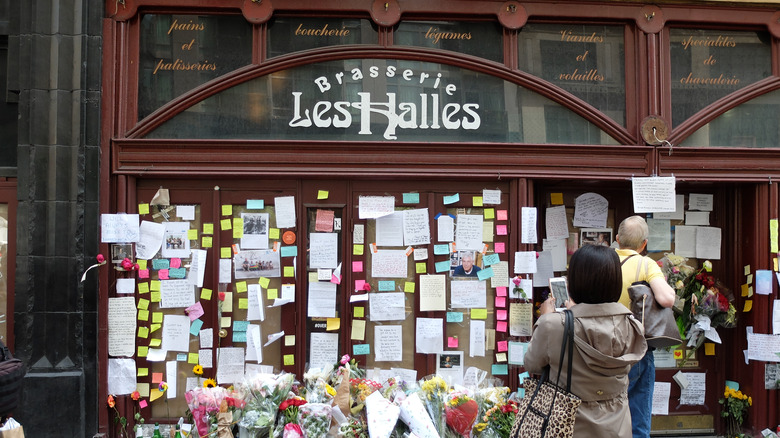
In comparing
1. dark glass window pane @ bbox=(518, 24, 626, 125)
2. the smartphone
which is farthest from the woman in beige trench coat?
dark glass window pane @ bbox=(518, 24, 626, 125)

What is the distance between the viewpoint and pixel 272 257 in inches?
230

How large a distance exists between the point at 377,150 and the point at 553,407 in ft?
10.6

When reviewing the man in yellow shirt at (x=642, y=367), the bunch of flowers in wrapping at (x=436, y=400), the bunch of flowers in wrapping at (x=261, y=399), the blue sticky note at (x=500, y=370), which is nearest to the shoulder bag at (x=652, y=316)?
the man in yellow shirt at (x=642, y=367)

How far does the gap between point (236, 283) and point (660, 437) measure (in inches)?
167

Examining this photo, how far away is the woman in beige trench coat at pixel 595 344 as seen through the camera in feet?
10.2

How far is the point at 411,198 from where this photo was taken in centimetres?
591

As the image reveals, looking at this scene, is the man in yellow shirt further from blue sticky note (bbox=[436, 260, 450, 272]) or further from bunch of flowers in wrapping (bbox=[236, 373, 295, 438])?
bunch of flowers in wrapping (bbox=[236, 373, 295, 438])

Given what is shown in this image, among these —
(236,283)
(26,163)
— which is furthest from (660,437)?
(26,163)

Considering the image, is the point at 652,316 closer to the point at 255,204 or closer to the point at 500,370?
the point at 500,370

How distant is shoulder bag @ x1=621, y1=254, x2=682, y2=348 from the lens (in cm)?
432

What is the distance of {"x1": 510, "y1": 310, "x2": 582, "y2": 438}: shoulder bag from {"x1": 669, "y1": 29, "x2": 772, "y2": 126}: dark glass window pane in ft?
12.5

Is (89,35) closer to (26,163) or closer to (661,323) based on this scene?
(26,163)

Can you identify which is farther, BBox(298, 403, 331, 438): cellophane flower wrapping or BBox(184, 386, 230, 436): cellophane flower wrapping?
BBox(184, 386, 230, 436): cellophane flower wrapping

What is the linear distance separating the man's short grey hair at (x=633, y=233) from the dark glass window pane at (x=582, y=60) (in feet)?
6.01
